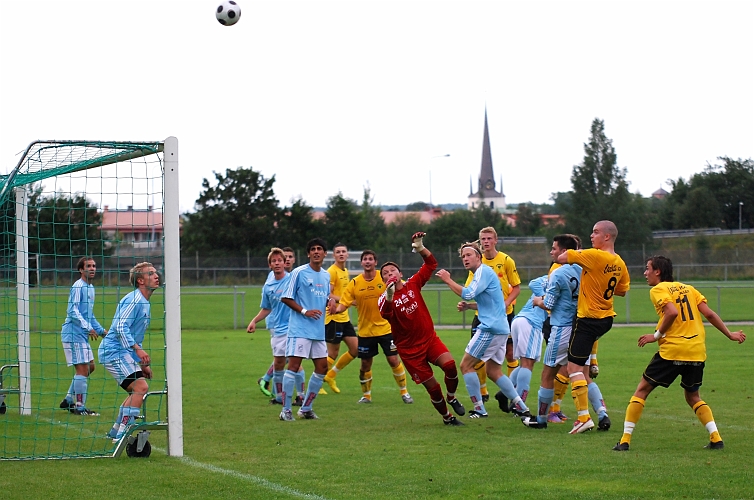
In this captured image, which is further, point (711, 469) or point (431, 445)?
point (431, 445)

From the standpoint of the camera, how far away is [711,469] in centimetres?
688

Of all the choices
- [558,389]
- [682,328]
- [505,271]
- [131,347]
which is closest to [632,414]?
[682,328]

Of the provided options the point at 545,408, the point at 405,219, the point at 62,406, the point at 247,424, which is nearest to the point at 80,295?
the point at 62,406

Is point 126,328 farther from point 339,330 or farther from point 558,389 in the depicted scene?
point 339,330

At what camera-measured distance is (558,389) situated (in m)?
9.95

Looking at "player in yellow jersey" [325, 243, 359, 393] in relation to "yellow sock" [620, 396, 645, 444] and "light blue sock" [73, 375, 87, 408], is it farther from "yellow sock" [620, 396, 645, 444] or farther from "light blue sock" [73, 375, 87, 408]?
"yellow sock" [620, 396, 645, 444]

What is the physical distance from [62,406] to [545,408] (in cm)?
633

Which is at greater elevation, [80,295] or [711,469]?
[80,295]

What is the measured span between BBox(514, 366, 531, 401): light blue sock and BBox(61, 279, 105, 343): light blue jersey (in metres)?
5.30

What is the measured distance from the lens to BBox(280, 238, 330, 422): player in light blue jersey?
10438 millimetres

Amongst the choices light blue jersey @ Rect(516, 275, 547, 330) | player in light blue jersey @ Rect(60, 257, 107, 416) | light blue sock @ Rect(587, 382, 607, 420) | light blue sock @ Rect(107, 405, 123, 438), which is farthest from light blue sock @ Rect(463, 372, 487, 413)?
player in light blue jersey @ Rect(60, 257, 107, 416)

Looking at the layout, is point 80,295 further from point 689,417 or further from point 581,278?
point 689,417

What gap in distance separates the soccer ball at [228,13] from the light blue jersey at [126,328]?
11.1 feet

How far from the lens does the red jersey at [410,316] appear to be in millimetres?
9609
